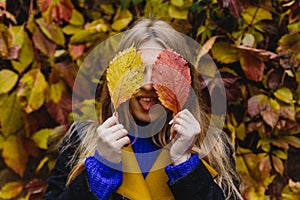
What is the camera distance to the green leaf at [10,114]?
1.75 metres

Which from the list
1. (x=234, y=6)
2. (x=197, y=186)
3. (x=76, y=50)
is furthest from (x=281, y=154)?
(x=76, y=50)

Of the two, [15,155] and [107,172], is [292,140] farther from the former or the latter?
[15,155]

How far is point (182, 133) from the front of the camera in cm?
109

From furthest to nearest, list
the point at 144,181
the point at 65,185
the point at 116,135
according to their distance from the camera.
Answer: the point at 65,185, the point at 144,181, the point at 116,135

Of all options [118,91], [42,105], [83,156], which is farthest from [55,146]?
[118,91]

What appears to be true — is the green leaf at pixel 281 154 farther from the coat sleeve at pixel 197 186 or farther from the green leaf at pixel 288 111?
the coat sleeve at pixel 197 186

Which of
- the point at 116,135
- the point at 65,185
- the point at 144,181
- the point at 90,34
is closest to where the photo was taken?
the point at 116,135

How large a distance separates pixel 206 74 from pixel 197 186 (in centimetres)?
45

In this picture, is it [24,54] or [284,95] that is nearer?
[284,95]

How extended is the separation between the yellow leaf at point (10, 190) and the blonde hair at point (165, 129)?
20.3 inches

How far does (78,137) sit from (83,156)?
95 mm

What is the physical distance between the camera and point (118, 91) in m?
1.10

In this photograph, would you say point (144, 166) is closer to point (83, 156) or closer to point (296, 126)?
point (83, 156)

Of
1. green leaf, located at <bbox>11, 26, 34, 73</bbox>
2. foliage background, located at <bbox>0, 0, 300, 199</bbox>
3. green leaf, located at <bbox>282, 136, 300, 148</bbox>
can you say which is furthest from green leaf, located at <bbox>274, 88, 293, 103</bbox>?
green leaf, located at <bbox>11, 26, 34, 73</bbox>
